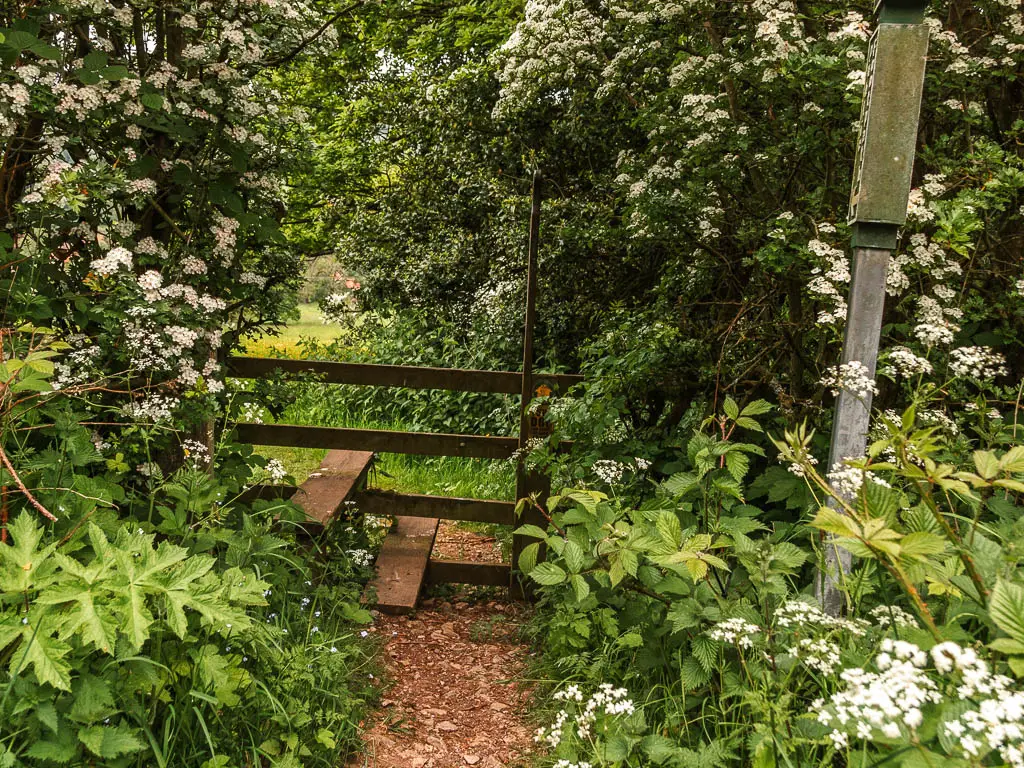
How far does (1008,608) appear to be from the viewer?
57.2 inches

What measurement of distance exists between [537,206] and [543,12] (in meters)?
1.81

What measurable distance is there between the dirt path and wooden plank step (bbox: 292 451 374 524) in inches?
27.9

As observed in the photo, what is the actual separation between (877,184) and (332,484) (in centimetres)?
344

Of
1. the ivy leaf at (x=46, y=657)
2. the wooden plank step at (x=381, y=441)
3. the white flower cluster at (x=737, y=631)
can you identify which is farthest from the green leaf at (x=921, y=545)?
the wooden plank step at (x=381, y=441)

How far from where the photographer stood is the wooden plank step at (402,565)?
4023mm

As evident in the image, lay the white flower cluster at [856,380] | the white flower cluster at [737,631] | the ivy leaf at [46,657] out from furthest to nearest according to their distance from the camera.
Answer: the white flower cluster at [856,380] < the white flower cluster at [737,631] < the ivy leaf at [46,657]

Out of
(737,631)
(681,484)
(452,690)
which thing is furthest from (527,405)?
(737,631)

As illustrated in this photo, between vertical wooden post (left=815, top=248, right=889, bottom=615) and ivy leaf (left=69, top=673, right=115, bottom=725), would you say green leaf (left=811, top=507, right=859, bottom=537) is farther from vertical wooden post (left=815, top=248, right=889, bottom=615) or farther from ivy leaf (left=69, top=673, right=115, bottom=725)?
ivy leaf (left=69, top=673, right=115, bottom=725)

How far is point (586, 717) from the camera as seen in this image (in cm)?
209

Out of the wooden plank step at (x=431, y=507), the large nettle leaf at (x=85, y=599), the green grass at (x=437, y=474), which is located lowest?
the green grass at (x=437, y=474)

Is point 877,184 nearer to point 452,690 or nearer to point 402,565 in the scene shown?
point 452,690

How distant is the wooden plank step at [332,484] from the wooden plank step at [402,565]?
46 centimetres

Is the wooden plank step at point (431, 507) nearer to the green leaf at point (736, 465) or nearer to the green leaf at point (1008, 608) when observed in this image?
the green leaf at point (736, 465)

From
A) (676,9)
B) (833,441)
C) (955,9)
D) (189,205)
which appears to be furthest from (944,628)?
(189,205)
